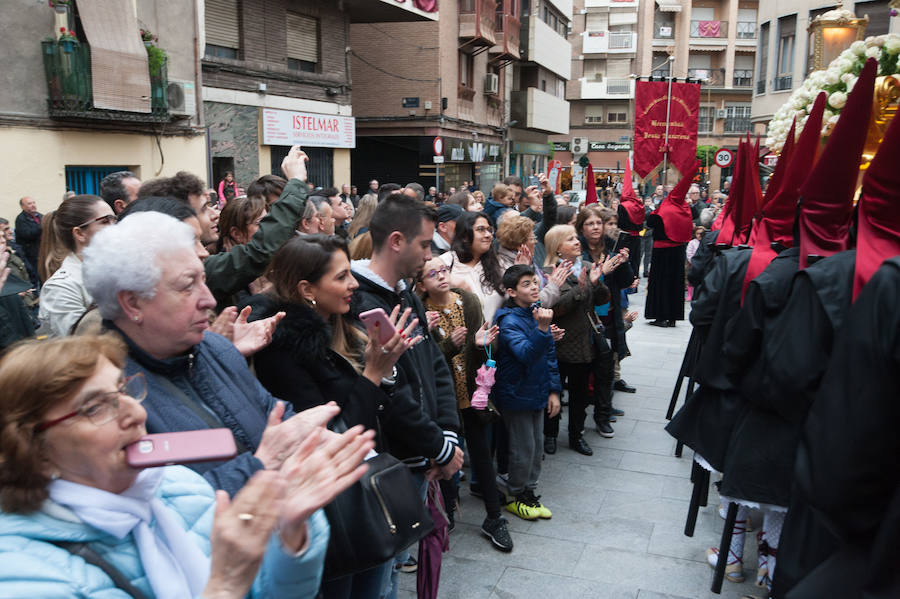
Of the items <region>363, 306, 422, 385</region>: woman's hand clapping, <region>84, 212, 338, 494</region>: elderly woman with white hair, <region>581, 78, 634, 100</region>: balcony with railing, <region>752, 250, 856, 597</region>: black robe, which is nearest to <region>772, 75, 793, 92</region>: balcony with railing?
<region>752, 250, 856, 597</region>: black robe

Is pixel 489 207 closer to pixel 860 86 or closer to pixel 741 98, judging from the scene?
pixel 860 86

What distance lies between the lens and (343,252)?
10.3 ft

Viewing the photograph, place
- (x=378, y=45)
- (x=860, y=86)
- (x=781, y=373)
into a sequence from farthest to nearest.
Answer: (x=378, y=45), (x=781, y=373), (x=860, y=86)

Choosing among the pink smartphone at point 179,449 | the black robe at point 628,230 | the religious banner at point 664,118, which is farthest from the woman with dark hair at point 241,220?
the religious banner at point 664,118

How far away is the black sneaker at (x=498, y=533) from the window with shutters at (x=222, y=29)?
13.2 m

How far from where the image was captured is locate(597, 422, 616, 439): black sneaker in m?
6.82

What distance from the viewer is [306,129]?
1777 centimetres

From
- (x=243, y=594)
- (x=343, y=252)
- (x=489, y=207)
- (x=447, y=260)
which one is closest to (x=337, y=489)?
(x=243, y=594)

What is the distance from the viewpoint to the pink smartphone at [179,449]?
159 centimetres

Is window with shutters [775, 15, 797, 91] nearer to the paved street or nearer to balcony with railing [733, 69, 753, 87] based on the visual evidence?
the paved street

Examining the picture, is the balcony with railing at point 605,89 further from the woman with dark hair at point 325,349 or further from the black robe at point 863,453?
the black robe at point 863,453

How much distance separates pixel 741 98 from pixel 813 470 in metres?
55.6

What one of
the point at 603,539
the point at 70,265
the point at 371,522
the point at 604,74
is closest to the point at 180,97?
the point at 70,265

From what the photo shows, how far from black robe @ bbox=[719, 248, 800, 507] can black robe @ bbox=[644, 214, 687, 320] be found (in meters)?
6.85
